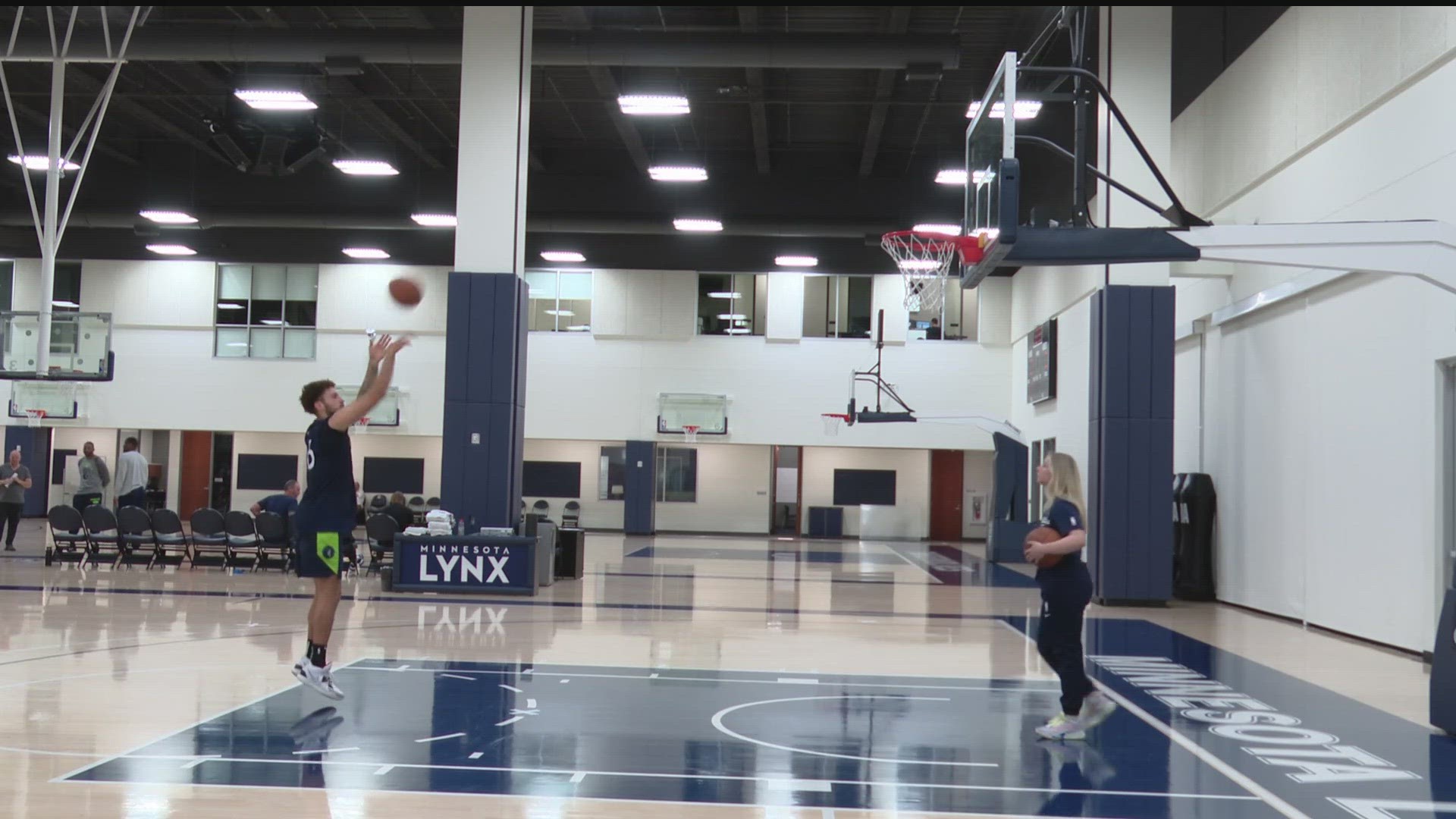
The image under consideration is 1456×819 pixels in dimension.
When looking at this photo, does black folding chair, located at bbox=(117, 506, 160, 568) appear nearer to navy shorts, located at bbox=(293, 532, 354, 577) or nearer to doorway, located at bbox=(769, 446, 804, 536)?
navy shorts, located at bbox=(293, 532, 354, 577)

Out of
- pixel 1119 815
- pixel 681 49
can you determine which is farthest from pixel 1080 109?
pixel 1119 815

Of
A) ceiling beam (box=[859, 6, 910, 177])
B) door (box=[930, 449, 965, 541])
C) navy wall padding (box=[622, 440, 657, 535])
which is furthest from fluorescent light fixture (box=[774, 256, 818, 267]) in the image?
door (box=[930, 449, 965, 541])

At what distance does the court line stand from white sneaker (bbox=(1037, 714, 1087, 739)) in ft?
0.85

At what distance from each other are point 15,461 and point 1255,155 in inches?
716

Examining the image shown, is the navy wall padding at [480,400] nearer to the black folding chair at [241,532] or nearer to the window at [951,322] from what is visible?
the black folding chair at [241,532]

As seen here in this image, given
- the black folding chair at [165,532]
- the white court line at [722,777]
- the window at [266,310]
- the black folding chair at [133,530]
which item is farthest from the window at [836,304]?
the white court line at [722,777]

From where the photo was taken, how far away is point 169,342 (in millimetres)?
31641

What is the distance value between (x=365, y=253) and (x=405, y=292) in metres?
19.0

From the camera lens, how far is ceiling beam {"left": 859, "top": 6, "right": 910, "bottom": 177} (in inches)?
680

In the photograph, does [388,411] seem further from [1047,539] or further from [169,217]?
[1047,539]

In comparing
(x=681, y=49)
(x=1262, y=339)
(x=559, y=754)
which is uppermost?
(x=681, y=49)

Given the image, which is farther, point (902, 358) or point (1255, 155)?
point (902, 358)

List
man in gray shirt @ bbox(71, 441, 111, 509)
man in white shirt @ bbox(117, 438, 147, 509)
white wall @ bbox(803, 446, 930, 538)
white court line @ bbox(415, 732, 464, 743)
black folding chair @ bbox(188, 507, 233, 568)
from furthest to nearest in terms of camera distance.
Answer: white wall @ bbox(803, 446, 930, 538), man in gray shirt @ bbox(71, 441, 111, 509), man in white shirt @ bbox(117, 438, 147, 509), black folding chair @ bbox(188, 507, 233, 568), white court line @ bbox(415, 732, 464, 743)

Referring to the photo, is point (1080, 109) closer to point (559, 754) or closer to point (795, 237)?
point (559, 754)
